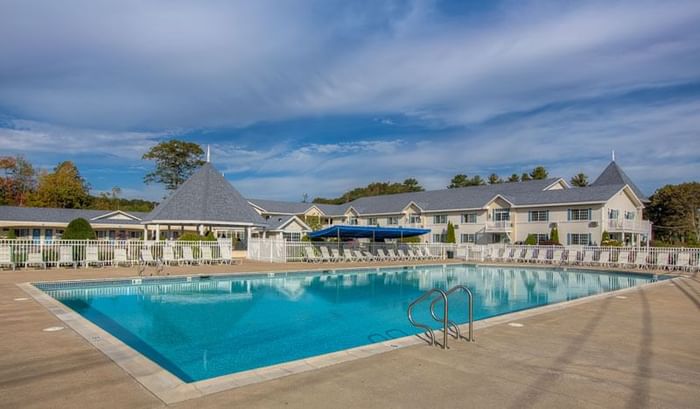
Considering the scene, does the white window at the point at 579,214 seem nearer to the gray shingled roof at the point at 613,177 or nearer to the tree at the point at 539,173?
the gray shingled roof at the point at 613,177

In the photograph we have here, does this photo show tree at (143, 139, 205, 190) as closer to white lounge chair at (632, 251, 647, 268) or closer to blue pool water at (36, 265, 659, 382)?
blue pool water at (36, 265, 659, 382)

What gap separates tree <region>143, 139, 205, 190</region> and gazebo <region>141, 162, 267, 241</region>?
1196 inches

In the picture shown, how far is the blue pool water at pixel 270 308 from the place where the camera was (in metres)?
8.10

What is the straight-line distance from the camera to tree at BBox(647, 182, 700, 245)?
2029 inches

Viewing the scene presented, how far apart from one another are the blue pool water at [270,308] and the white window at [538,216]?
1812cm

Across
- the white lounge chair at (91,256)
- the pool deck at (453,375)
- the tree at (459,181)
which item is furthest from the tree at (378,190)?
the pool deck at (453,375)

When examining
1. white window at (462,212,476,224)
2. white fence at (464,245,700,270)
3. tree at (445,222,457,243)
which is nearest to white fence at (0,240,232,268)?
white fence at (464,245,700,270)

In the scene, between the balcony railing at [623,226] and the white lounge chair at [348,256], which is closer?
the white lounge chair at [348,256]

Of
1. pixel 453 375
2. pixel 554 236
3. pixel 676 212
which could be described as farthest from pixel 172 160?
pixel 676 212

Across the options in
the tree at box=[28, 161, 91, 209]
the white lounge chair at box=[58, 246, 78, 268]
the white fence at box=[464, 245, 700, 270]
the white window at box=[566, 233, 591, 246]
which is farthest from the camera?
the tree at box=[28, 161, 91, 209]

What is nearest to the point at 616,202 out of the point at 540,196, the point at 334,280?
the point at 540,196

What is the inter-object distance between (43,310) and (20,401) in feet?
18.4

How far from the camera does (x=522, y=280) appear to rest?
68.2 feet

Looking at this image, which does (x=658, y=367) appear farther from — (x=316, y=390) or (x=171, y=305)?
(x=171, y=305)
